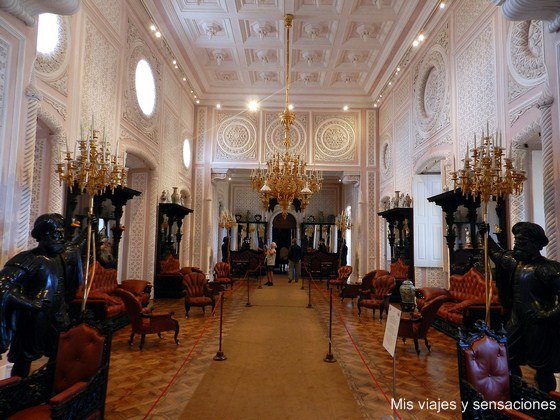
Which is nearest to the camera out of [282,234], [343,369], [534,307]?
[534,307]

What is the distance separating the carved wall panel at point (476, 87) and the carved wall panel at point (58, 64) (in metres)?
7.08

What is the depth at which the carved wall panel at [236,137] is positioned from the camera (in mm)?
13062

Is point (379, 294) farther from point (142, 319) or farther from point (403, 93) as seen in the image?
point (403, 93)

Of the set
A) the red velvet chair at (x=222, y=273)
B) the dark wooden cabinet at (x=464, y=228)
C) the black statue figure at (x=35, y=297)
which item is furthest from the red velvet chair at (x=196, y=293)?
the dark wooden cabinet at (x=464, y=228)

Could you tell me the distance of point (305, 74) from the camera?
11.9m

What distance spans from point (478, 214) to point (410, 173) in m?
2.99

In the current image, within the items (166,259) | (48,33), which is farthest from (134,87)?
(166,259)

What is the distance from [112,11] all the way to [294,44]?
4912 millimetres

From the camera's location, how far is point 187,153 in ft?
41.1

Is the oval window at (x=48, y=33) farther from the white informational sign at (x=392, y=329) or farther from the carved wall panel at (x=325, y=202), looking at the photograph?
the carved wall panel at (x=325, y=202)

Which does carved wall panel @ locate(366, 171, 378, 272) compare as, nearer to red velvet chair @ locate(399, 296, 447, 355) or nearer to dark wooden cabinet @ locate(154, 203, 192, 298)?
dark wooden cabinet @ locate(154, 203, 192, 298)

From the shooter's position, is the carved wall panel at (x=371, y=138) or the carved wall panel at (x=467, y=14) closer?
the carved wall panel at (x=467, y=14)

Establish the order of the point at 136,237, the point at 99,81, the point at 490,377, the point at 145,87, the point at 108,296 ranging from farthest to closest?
the point at 136,237 → the point at 145,87 → the point at 99,81 → the point at 108,296 → the point at 490,377

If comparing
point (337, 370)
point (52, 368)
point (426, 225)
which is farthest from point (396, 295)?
point (52, 368)
